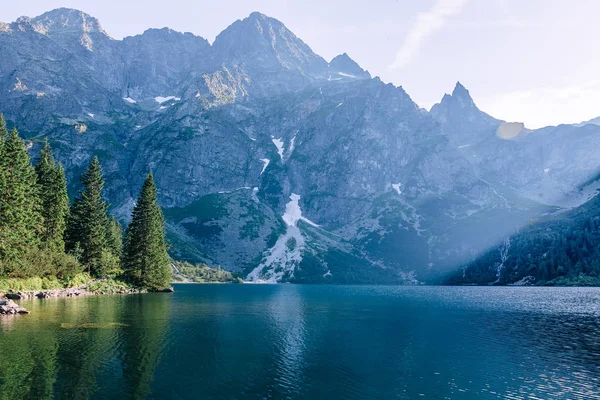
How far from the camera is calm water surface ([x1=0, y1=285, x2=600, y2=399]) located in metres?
31.6

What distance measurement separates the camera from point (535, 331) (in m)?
66.2

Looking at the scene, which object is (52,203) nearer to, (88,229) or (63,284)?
(88,229)

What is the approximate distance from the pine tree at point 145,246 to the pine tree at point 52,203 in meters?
23.9

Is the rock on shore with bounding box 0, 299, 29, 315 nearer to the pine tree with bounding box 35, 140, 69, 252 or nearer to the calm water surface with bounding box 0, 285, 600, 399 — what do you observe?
the calm water surface with bounding box 0, 285, 600, 399

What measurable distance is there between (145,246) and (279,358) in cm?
9065

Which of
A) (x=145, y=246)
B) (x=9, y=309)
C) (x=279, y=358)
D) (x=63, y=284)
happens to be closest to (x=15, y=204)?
(x=63, y=284)

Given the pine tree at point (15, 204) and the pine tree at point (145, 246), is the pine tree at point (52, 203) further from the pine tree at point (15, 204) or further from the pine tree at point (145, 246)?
the pine tree at point (145, 246)

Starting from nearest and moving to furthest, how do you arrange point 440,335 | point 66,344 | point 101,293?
point 66,344
point 440,335
point 101,293

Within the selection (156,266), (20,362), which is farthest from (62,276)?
(20,362)

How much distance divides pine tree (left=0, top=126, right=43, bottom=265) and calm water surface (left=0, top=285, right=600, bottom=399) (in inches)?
635

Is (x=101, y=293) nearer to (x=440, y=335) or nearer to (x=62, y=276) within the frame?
(x=62, y=276)

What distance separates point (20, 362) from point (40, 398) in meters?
9.86

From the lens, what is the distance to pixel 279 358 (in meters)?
42.6

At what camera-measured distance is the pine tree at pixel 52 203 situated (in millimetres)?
96625
